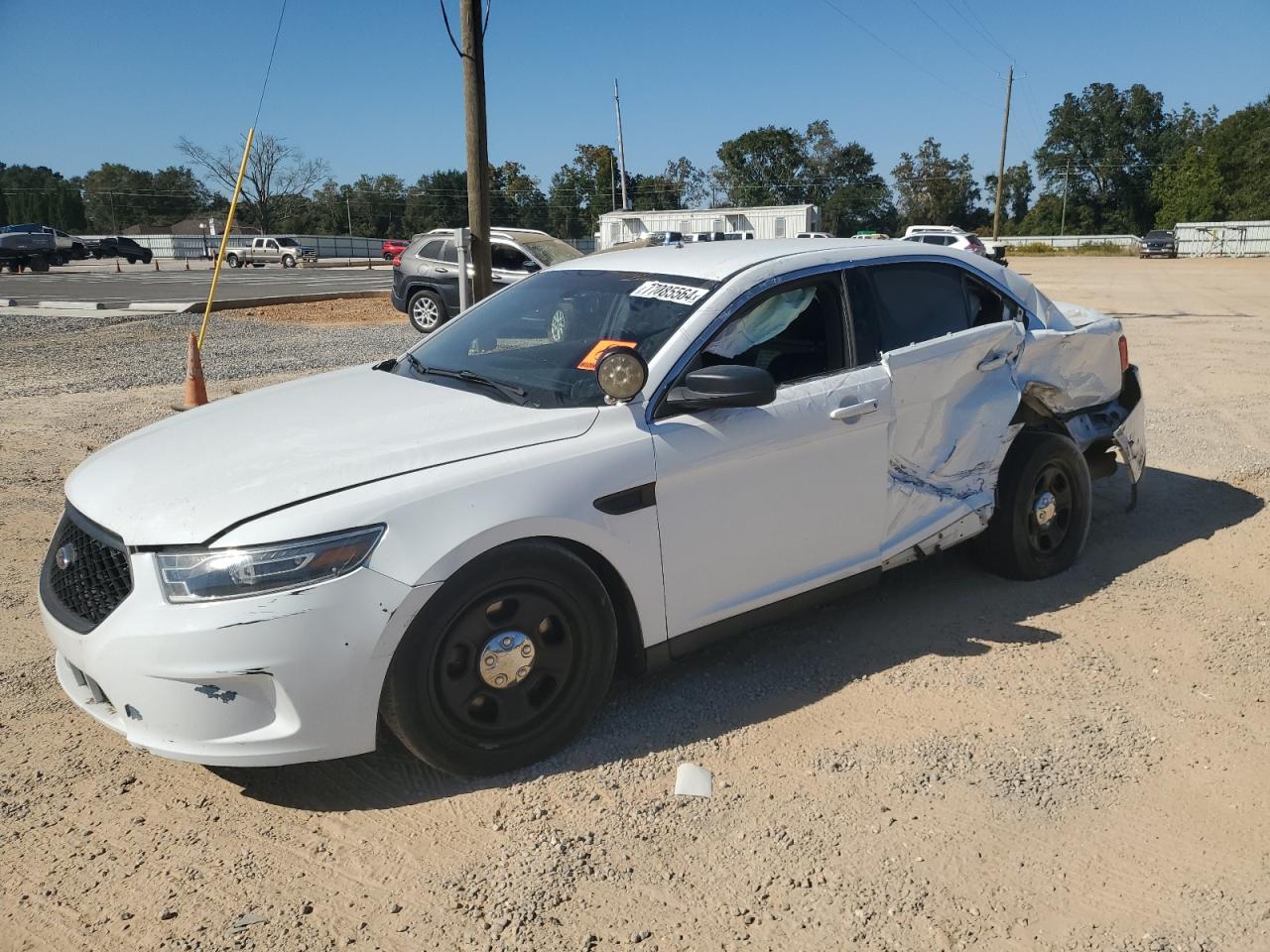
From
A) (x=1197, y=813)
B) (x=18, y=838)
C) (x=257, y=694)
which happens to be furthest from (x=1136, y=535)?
(x=18, y=838)

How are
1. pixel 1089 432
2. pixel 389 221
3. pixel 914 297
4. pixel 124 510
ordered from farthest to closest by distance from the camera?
pixel 389 221 → pixel 1089 432 → pixel 914 297 → pixel 124 510

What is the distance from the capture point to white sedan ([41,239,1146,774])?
2799 mm

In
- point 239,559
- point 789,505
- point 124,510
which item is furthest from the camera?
point 789,505

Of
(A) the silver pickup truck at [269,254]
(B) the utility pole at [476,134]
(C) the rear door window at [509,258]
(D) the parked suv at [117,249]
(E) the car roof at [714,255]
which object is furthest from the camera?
(D) the parked suv at [117,249]

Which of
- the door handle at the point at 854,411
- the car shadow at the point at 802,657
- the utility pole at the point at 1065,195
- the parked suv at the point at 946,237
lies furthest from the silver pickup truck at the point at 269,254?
the utility pole at the point at 1065,195

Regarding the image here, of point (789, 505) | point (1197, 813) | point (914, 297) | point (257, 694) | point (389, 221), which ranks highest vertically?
point (389, 221)

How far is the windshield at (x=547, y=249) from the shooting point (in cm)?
1758

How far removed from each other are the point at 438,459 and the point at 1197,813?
8.37ft

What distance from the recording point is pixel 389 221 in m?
100

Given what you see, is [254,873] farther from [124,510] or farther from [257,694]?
[124,510]

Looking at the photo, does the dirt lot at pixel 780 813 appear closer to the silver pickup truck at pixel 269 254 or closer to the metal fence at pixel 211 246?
the silver pickup truck at pixel 269 254

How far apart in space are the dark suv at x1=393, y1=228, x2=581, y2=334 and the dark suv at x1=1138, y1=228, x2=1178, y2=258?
51.8 metres

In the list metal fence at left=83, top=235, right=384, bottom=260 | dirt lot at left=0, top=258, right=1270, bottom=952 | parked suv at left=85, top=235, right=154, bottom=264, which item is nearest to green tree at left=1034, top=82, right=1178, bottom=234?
metal fence at left=83, top=235, right=384, bottom=260

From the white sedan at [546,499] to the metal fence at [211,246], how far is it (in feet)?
203
